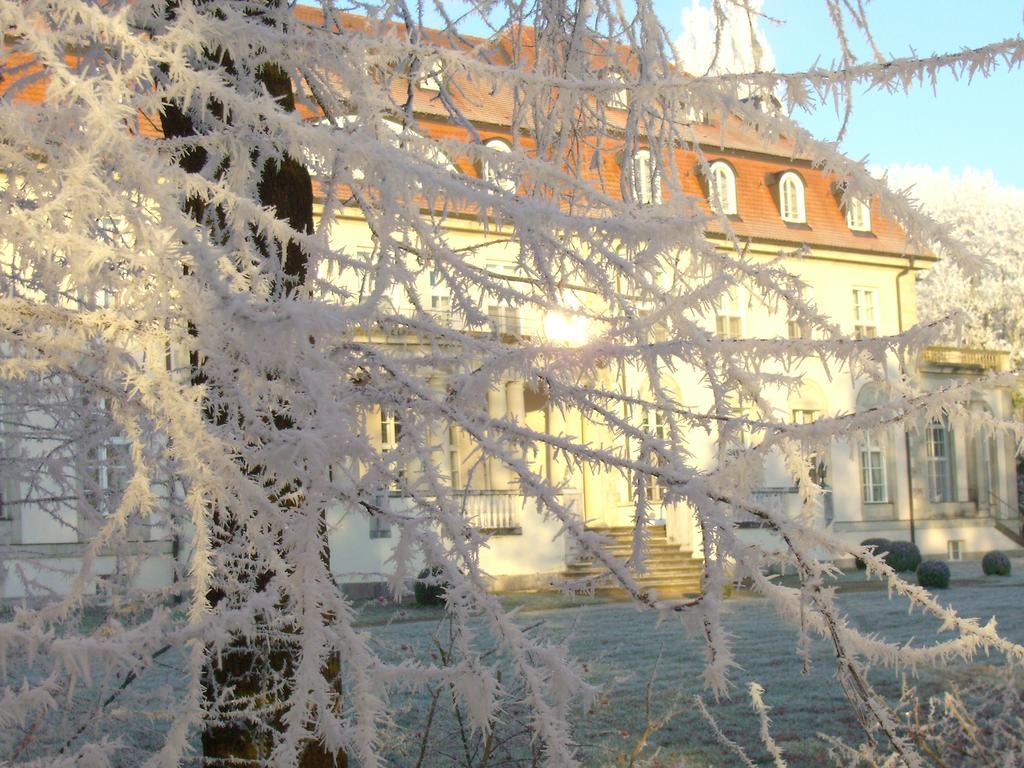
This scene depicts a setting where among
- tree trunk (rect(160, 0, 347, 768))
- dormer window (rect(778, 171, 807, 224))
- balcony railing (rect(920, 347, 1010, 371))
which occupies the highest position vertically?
dormer window (rect(778, 171, 807, 224))

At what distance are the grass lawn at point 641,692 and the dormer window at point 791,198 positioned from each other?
12.0 meters

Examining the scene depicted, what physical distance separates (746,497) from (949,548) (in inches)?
1013

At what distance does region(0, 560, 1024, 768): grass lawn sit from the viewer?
2.83m

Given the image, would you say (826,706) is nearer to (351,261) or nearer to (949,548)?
(351,261)

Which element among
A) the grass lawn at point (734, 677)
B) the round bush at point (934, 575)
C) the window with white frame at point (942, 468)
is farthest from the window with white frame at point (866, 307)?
the grass lawn at point (734, 677)

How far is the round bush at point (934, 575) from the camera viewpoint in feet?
56.9

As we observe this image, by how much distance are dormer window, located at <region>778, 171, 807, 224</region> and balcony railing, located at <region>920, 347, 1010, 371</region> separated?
432cm

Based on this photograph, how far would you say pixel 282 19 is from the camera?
255 centimetres

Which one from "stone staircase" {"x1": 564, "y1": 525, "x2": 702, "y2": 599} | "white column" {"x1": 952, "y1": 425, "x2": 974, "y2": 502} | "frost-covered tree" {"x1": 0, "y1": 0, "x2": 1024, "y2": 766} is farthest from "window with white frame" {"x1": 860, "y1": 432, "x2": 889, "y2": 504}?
"frost-covered tree" {"x1": 0, "y1": 0, "x2": 1024, "y2": 766}

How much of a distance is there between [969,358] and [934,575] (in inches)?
442

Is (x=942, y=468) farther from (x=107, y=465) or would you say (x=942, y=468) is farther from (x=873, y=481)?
(x=107, y=465)

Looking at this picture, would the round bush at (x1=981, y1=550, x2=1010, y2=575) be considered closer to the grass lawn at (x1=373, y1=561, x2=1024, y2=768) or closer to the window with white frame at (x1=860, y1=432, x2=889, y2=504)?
the window with white frame at (x1=860, y1=432, x2=889, y2=504)

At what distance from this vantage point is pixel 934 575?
56.8 feet

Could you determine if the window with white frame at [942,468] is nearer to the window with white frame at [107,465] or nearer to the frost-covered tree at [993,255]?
the frost-covered tree at [993,255]
